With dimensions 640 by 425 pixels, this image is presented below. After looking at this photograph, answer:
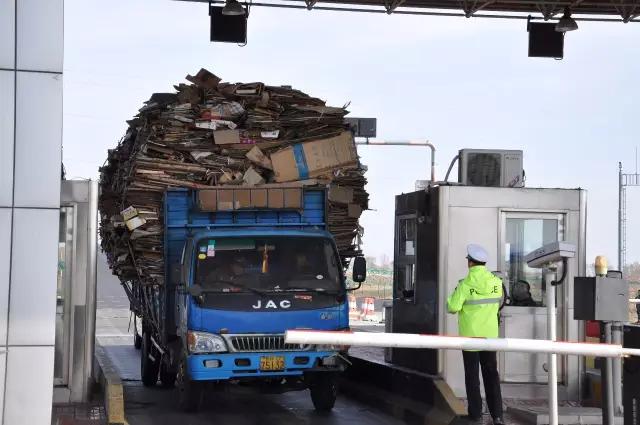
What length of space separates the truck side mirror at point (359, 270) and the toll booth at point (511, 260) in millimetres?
841

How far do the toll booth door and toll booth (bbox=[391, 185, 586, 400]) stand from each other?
0.04 ft

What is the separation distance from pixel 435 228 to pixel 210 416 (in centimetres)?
376

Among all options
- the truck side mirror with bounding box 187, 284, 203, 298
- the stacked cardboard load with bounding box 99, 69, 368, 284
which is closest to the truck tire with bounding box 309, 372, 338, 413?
the truck side mirror with bounding box 187, 284, 203, 298

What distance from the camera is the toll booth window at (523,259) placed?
1443 cm

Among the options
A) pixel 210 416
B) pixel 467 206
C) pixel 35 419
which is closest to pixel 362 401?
pixel 210 416

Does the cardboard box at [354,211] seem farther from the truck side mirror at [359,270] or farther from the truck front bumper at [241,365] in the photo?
the truck front bumper at [241,365]

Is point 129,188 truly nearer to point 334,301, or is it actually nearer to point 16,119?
point 334,301

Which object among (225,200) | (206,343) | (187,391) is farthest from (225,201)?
(187,391)

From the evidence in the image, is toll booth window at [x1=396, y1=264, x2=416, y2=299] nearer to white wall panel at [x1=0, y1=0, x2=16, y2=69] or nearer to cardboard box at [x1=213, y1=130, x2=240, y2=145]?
cardboard box at [x1=213, y1=130, x2=240, y2=145]

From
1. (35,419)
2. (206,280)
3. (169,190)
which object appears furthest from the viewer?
(169,190)

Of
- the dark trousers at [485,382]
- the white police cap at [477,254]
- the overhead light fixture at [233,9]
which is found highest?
the overhead light fixture at [233,9]

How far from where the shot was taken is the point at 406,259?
15.7 m

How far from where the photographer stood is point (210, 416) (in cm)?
1456

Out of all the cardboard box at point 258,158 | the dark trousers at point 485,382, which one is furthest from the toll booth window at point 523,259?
the cardboard box at point 258,158
